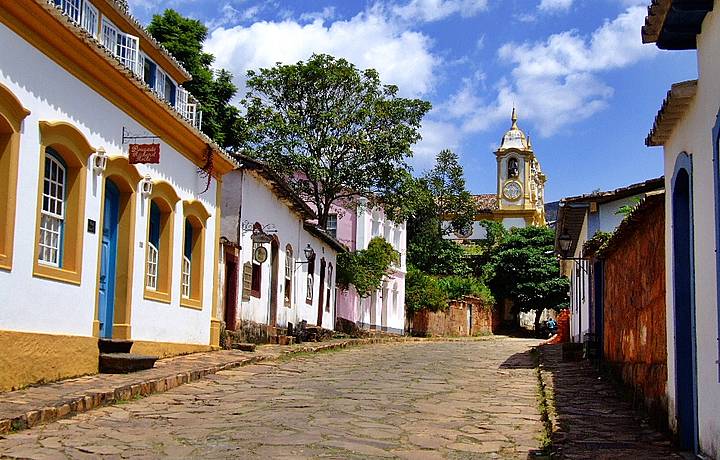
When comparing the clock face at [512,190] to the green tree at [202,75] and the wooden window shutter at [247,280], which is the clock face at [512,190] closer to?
the green tree at [202,75]

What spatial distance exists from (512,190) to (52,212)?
57.6 m

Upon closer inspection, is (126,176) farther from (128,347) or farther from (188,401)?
→ (188,401)

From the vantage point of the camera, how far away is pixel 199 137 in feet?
53.2

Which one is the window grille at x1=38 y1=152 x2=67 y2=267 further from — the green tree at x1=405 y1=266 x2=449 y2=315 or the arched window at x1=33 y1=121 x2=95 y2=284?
the green tree at x1=405 y1=266 x2=449 y2=315

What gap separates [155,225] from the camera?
1549 cm

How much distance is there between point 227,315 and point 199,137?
5.99m

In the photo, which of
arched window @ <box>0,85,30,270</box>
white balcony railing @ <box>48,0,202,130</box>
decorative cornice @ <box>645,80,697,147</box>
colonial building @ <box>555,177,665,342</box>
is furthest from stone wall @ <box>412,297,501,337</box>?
decorative cornice @ <box>645,80,697,147</box>

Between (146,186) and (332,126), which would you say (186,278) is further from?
(332,126)

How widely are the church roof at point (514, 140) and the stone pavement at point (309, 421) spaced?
53.7 meters

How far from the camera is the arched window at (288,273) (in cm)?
2597

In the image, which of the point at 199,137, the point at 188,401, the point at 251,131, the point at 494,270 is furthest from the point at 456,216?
the point at 188,401

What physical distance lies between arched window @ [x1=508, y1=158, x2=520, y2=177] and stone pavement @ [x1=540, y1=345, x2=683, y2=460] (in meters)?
53.1

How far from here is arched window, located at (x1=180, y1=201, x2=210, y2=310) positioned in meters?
16.9

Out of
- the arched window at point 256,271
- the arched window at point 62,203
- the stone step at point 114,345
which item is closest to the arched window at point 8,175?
the arched window at point 62,203
